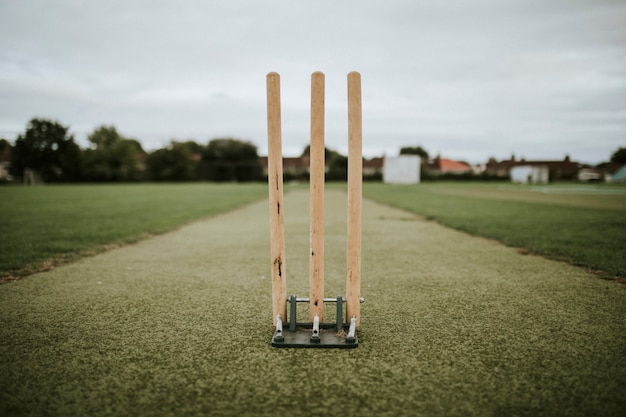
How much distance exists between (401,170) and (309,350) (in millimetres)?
61473

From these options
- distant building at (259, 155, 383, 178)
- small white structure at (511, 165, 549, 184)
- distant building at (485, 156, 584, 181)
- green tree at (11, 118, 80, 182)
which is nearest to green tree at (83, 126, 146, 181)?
green tree at (11, 118, 80, 182)

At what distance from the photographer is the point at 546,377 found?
235cm

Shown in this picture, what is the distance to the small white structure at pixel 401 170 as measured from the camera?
202 feet

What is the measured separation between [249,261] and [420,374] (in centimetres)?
402

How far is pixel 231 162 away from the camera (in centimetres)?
7344

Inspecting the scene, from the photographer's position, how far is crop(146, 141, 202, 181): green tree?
7300 centimetres

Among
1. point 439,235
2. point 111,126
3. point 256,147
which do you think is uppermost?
point 111,126

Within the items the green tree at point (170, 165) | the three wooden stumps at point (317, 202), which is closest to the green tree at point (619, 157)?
the green tree at point (170, 165)

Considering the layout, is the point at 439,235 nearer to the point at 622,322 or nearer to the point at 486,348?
the point at 622,322

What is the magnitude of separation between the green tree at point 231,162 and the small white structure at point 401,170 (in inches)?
984

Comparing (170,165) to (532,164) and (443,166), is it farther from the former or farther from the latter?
(532,164)

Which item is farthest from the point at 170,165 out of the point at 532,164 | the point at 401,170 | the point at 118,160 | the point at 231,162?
the point at 532,164

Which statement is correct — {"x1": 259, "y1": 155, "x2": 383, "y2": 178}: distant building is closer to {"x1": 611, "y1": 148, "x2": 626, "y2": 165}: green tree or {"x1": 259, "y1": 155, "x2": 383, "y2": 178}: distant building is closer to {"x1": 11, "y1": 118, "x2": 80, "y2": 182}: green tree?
{"x1": 11, "y1": 118, "x2": 80, "y2": 182}: green tree

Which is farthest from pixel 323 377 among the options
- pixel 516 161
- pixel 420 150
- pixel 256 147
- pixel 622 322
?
pixel 516 161
